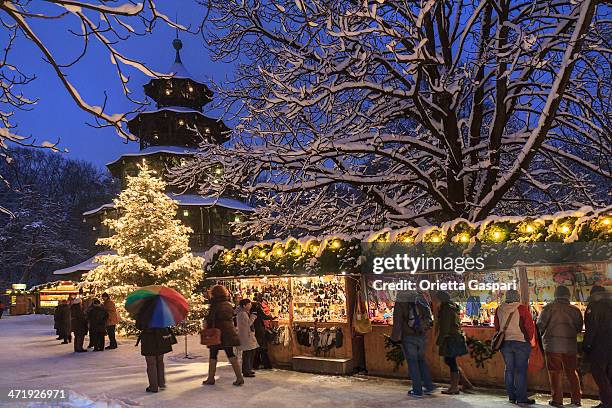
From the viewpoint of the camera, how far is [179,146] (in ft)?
121

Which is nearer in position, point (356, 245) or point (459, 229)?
point (459, 229)

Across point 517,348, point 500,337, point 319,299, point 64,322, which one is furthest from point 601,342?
point 64,322

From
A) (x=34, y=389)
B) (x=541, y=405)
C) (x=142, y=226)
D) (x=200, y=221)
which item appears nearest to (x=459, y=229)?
(x=541, y=405)

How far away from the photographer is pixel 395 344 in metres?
10.3

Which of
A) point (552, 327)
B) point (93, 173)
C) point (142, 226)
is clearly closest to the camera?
point (552, 327)

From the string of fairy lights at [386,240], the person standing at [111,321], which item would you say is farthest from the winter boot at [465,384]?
the person standing at [111,321]

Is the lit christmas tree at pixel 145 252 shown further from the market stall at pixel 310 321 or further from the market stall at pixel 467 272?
the market stall at pixel 310 321

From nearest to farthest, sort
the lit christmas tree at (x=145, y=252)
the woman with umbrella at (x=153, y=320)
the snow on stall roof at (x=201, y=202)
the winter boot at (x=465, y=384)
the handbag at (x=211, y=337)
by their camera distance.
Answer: the winter boot at (x=465, y=384), the woman with umbrella at (x=153, y=320), the handbag at (x=211, y=337), the lit christmas tree at (x=145, y=252), the snow on stall roof at (x=201, y=202)

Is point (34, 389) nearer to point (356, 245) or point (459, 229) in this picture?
point (356, 245)

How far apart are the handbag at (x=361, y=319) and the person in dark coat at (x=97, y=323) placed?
9163 millimetres

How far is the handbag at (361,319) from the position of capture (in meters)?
10.7

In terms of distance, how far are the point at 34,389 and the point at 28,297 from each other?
39128 mm

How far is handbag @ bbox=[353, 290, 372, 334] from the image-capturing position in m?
10.7

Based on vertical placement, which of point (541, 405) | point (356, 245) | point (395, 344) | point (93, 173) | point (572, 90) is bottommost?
point (541, 405)
